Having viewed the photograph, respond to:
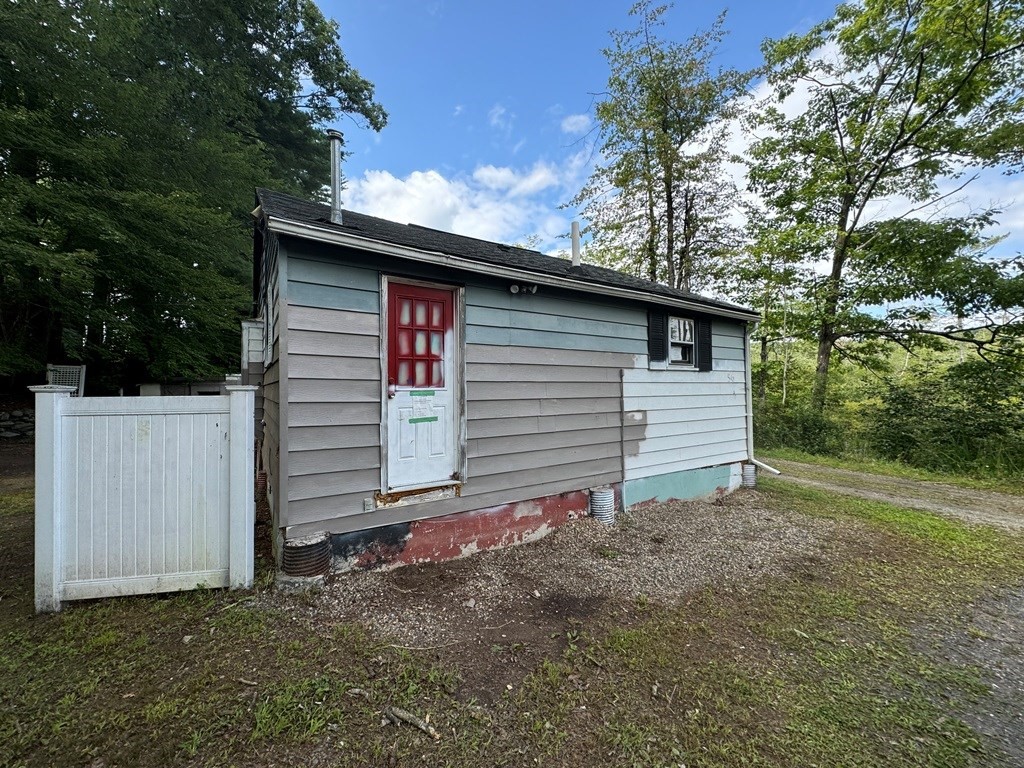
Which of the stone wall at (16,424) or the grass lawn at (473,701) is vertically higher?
the stone wall at (16,424)

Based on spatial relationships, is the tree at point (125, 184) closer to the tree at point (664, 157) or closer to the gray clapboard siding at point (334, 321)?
the gray clapboard siding at point (334, 321)

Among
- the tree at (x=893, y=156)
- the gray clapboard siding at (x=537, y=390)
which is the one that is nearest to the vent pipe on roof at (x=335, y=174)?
the gray clapboard siding at (x=537, y=390)

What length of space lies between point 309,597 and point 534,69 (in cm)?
1473

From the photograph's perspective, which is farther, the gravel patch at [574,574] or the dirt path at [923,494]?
the dirt path at [923,494]

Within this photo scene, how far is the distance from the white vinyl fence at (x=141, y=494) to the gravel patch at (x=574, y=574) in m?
0.94

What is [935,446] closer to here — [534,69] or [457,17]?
[534,69]

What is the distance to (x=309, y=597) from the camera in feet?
9.77

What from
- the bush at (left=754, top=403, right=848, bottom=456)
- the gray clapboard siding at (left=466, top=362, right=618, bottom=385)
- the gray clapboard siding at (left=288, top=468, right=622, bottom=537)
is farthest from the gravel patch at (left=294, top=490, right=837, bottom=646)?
the bush at (left=754, top=403, right=848, bottom=456)

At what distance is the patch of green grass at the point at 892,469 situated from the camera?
749cm

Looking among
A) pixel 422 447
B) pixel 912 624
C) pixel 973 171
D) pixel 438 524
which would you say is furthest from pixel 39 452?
pixel 973 171

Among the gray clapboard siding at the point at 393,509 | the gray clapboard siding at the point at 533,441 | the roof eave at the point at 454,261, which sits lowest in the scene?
the gray clapboard siding at the point at 393,509

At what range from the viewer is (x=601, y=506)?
4926mm

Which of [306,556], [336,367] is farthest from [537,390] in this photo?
[306,556]

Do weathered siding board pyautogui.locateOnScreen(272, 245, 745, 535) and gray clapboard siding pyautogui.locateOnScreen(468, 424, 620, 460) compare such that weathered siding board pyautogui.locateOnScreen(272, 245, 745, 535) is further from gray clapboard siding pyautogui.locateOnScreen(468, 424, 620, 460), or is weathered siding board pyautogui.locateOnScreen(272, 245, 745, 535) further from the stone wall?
the stone wall
